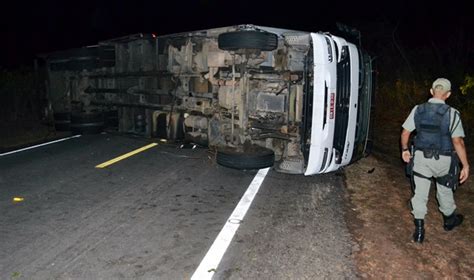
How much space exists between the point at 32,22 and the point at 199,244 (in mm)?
26115

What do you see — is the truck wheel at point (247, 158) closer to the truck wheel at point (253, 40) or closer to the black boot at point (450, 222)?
the truck wheel at point (253, 40)

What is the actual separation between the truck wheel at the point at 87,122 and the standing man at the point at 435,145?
7.40m

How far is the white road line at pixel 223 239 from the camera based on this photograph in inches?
137

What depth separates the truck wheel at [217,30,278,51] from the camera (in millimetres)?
6016

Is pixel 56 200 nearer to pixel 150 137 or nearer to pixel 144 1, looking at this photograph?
pixel 150 137

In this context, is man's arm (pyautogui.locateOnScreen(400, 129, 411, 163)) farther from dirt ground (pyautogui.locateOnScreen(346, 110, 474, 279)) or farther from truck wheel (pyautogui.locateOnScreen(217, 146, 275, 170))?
truck wheel (pyautogui.locateOnScreen(217, 146, 275, 170))

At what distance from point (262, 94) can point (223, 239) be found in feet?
9.63

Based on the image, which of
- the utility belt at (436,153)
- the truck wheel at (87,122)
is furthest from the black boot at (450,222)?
the truck wheel at (87,122)

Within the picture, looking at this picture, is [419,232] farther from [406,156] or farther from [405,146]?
[405,146]

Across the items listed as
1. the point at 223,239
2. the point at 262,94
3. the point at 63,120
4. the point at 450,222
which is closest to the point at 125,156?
the point at 262,94

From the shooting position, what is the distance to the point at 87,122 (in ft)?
31.9

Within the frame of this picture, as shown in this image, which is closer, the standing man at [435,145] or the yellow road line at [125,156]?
the standing man at [435,145]

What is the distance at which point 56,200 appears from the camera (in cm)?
522

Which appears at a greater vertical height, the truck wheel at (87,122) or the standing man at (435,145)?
the standing man at (435,145)
